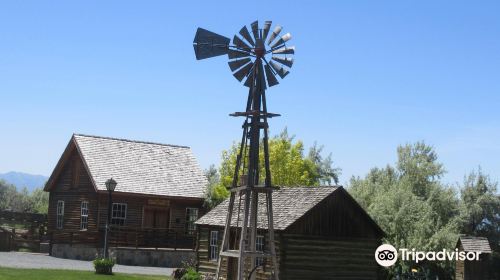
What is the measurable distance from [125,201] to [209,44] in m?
21.5

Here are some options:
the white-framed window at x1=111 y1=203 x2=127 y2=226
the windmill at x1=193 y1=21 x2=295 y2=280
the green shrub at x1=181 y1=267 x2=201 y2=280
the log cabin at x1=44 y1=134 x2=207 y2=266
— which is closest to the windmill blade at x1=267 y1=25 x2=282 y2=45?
the windmill at x1=193 y1=21 x2=295 y2=280

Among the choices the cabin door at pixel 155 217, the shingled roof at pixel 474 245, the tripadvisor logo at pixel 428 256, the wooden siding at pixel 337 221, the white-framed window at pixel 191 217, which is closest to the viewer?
the wooden siding at pixel 337 221

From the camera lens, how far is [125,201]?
4116 centimetres

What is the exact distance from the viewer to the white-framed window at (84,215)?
41750 mm

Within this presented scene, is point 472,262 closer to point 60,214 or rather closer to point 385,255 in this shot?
point 385,255

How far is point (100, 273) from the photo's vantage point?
3005cm

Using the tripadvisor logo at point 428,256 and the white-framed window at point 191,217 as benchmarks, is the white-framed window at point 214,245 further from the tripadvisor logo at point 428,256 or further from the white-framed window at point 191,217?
the white-framed window at point 191,217

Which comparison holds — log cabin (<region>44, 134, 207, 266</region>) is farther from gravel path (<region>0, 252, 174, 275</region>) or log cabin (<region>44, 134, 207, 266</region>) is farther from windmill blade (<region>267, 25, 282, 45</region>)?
windmill blade (<region>267, 25, 282, 45</region>)

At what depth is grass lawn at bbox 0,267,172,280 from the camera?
27344 mm

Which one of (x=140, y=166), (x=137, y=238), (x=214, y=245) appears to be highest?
(x=140, y=166)

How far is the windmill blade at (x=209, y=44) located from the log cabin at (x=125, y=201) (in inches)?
746

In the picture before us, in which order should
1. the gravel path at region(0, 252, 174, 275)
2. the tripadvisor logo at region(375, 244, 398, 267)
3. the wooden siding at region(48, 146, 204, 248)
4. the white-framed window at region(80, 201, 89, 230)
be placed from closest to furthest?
the tripadvisor logo at region(375, 244, 398, 267) < the gravel path at region(0, 252, 174, 275) < the wooden siding at region(48, 146, 204, 248) < the white-framed window at region(80, 201, 89, 230)

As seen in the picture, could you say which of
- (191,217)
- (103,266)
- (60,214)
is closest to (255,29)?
(103,266)

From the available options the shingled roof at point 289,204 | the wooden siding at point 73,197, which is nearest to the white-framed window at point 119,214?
the wooden siding at point 73,197
